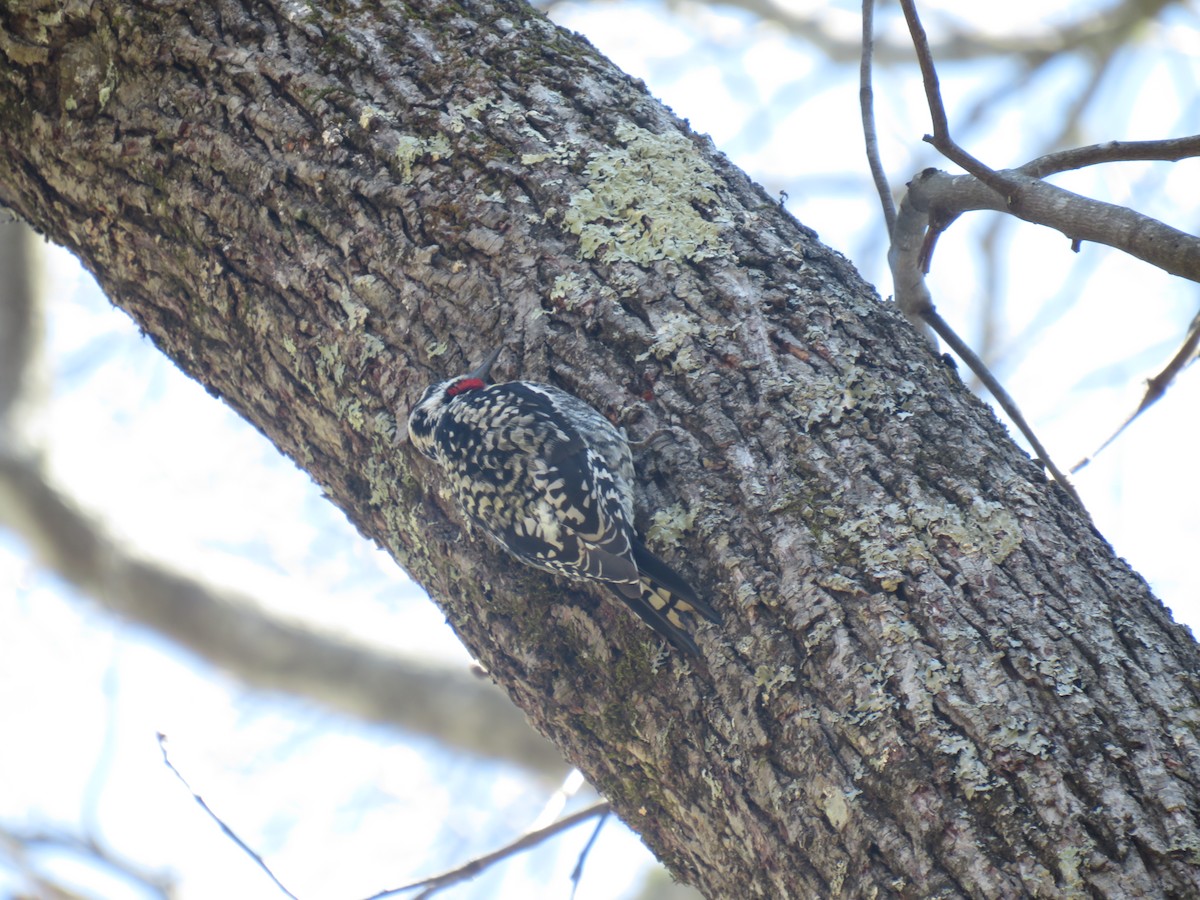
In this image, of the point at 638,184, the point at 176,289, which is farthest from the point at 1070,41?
the point at 176,289

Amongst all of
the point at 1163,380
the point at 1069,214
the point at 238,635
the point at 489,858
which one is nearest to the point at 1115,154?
the point at 1069,214

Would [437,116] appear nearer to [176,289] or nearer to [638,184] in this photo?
[638,184]

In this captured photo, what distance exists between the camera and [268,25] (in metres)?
2.61

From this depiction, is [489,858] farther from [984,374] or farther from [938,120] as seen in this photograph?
[938,120]

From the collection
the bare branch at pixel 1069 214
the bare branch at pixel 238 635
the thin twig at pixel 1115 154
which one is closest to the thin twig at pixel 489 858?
the bare branch at pixel 1069 214

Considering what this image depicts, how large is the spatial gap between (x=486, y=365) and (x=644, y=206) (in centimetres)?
54

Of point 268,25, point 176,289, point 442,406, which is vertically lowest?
point 442,406

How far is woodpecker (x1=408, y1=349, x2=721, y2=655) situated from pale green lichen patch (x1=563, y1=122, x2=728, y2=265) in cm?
37

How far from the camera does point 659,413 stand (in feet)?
7.65

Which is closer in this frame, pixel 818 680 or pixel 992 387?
pixel 818 680

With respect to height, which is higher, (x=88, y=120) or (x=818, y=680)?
(x=88, y=120)

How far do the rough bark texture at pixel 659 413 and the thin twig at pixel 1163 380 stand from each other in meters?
0.69

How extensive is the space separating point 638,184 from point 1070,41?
753cm

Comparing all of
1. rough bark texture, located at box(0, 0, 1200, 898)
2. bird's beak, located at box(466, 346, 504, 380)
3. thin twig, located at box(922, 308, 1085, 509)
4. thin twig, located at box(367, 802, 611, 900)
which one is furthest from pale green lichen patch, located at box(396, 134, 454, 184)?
thin twig, located at box(367, 802, 611, 900)
